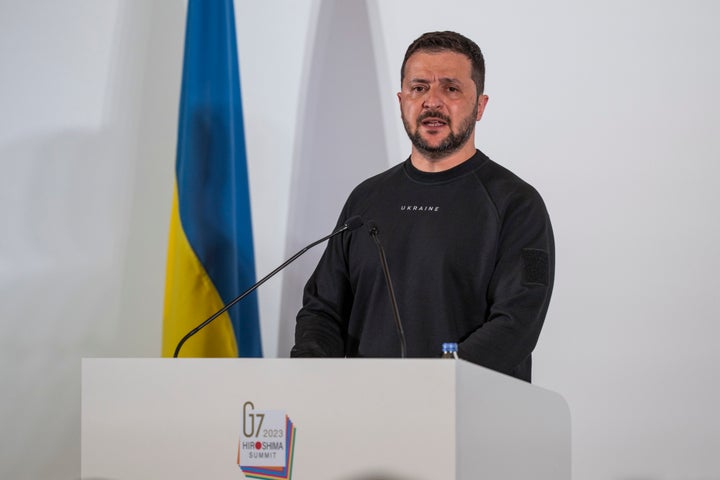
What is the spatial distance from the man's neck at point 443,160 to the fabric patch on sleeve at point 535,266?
42cm

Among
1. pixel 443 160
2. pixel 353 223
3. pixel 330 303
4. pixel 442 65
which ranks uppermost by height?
pixel 442 65

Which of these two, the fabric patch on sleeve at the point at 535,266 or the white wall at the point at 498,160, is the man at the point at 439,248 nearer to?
the fabric patch on sleeve at the point at 535,266

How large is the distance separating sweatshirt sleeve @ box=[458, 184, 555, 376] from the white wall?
540 millimetres

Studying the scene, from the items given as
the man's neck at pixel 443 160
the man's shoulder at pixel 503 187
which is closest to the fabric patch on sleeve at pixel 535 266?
the man's shoulder at pixel 503 187

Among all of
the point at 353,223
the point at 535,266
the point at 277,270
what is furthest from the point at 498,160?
the point at 277,270

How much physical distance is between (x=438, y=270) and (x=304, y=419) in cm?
101

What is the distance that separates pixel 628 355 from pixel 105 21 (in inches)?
85.6

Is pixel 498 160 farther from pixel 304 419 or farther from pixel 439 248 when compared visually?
pixel 304 419

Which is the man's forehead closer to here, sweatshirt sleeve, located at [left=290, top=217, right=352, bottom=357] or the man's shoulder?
the man's shoulder

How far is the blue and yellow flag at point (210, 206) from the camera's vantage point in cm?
313

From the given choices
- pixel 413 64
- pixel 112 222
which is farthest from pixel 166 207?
pixel 413 64

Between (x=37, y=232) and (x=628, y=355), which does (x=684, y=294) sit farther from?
(x=37, y=232)

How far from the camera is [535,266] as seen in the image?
2490mm

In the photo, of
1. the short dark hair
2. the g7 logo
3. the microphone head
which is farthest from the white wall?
the g7 logo
